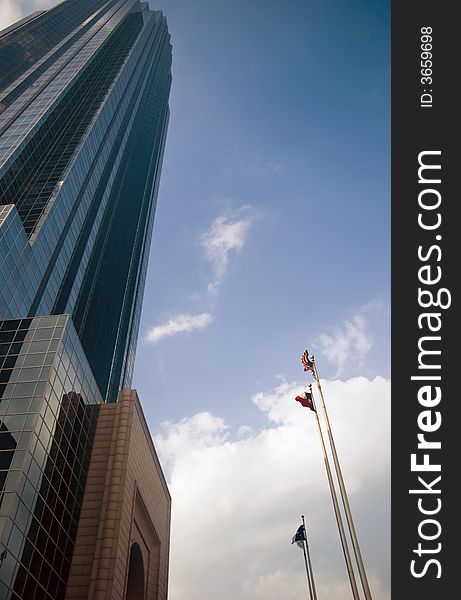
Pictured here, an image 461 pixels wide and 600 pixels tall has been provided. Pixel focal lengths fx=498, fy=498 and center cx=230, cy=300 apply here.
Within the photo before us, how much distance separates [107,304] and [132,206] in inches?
1696

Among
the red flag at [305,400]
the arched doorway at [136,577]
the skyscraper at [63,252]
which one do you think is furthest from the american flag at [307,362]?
the arched doorway at [136,577]

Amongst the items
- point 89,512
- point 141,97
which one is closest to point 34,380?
point 89,512

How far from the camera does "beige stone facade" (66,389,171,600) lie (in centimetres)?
3665

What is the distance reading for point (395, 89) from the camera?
21.7m

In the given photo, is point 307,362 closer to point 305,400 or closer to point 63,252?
point 305,400

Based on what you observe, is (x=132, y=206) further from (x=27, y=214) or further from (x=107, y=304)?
(x=27, y=214)

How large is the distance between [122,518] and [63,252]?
67328 millimetres

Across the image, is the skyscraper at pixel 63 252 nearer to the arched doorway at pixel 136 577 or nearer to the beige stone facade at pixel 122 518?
the beige stone facade at pixel 122 518

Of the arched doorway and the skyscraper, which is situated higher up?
the skyscraper

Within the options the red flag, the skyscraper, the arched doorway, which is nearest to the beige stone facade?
the arched doorway

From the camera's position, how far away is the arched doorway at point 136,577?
46.3 metres

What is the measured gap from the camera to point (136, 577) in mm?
47250

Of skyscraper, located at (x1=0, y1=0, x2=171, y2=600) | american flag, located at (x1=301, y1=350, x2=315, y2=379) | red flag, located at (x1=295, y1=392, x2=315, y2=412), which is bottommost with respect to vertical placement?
red flag, located at (x1=295, y1=392, x2=315, y2=412)

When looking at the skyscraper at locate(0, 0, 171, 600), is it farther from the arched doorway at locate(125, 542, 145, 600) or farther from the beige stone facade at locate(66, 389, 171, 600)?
the arched doorway at locate(125, 542, 145, 600)
